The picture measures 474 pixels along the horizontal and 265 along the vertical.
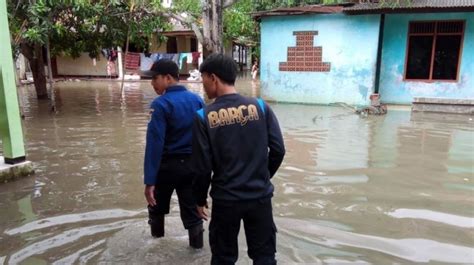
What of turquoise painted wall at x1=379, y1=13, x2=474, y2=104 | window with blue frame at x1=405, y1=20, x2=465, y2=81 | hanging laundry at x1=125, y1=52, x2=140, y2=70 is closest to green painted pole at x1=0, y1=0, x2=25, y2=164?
turquoise painted wall at x1=379, y1=13, x2=474, y2=104

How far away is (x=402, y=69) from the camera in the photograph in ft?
45.0

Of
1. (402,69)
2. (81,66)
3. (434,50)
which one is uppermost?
(434,50)

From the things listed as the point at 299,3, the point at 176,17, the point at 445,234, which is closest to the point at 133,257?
the point at 445,234

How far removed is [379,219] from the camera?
4457 millimetres

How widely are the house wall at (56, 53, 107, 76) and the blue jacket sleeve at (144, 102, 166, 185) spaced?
25.3 meters

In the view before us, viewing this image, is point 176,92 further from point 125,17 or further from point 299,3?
point 299,3

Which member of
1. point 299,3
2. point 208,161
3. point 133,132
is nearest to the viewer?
point 208,161

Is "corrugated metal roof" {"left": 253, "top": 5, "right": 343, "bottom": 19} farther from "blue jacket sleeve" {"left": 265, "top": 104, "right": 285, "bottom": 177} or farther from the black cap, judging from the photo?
"blue jacket sleeve" {"left": 265, "top": 104, "right": 285, "bottom": 177}

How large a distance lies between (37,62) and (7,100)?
9.79 meters

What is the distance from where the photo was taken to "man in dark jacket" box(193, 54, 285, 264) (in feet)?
7.88

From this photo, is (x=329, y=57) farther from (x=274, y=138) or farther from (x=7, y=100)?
(x=274, y=138)

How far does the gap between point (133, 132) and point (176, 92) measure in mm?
6174

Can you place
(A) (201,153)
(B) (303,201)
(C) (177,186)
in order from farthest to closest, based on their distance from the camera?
(B) (303,201)
(C) (177,186)
(A) (201,153)

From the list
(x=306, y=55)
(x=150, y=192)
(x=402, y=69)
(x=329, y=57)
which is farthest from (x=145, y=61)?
(x=150, y=192)
